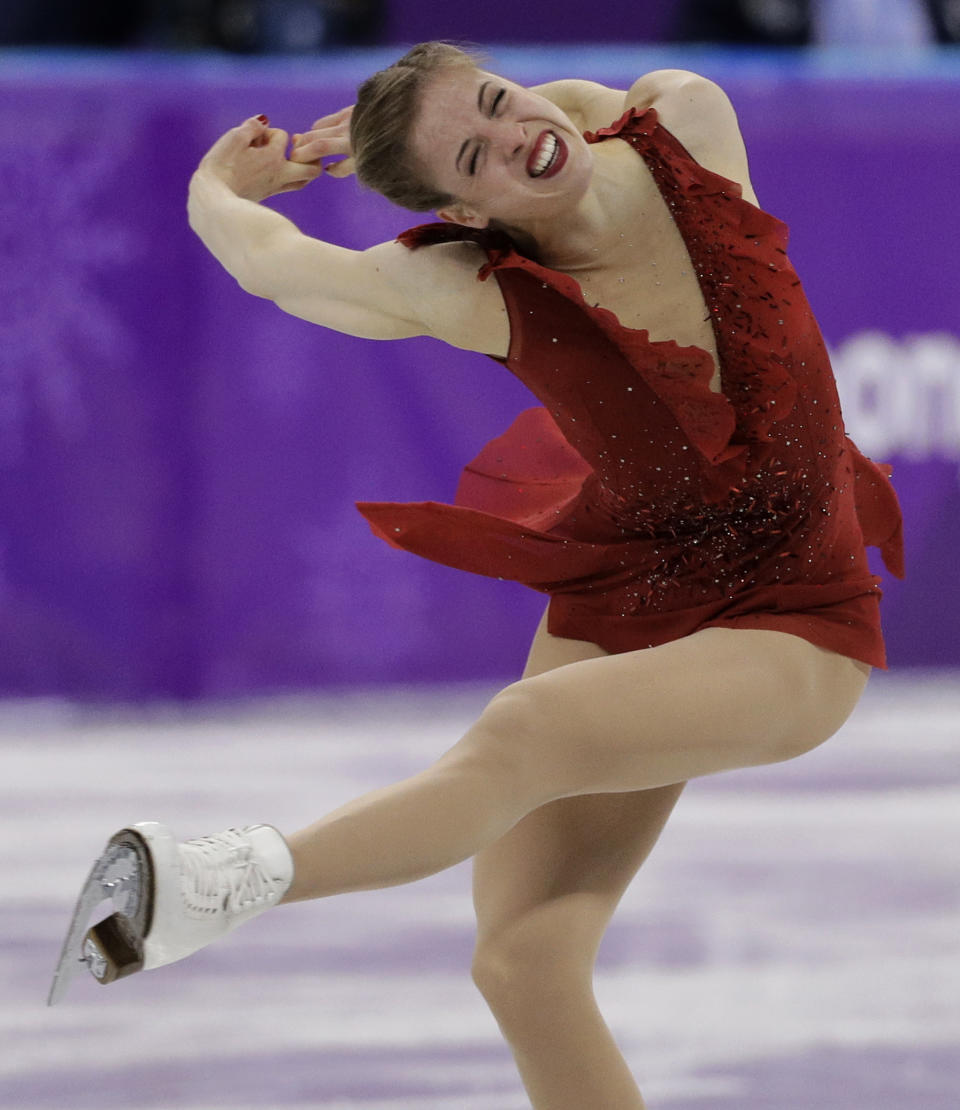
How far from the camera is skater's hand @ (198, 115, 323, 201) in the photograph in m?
2.38

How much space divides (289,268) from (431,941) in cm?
151

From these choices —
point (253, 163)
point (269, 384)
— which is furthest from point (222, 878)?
point (269, 384)

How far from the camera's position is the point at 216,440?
15.6ft

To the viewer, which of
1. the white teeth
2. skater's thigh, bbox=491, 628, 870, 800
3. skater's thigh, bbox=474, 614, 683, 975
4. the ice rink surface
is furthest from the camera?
the ice rink surface

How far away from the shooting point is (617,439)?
2.13 metres

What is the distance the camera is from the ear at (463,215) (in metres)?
2.08

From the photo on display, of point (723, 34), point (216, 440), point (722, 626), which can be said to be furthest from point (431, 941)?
point (723, 34)

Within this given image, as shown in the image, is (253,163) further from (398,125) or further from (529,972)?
(529,972)

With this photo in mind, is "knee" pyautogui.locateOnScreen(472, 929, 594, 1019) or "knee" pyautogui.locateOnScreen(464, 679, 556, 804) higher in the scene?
"knee" pyautogui.locateOnScreen(464, 679, 556, 804)

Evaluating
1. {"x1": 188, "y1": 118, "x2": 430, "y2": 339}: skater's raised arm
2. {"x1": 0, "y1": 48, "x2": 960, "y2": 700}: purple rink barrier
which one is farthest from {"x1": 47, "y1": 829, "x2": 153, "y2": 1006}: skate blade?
{"x1": 0, "y1": 48, "x2": 960, "y2": 700}: purple rink barrier

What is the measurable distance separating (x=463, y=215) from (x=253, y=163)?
44 centimetres

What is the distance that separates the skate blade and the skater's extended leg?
6.4 inches

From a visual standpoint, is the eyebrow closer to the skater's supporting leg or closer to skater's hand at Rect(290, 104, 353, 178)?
skater's hand at Rect(290, 104, 353, 178)

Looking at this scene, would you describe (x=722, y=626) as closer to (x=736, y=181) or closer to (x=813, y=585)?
(x=813, y=585)
